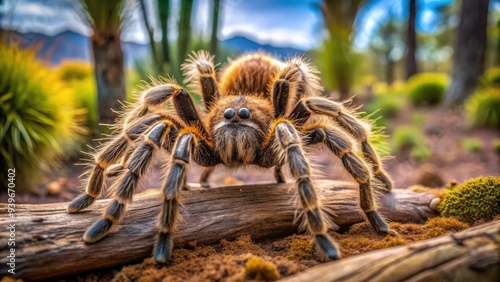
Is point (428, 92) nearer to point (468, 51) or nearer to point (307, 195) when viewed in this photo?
point (468, 51)

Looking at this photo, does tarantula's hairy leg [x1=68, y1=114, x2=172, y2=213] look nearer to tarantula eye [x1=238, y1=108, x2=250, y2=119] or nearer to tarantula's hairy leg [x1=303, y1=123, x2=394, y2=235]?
tarantula eye [x1=238, y1=108, x2=250, y2=119]

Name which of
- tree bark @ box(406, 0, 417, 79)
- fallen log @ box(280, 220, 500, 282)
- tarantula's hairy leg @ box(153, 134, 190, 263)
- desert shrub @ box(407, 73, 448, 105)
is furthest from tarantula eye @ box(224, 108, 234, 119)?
tree bark @ box(406, 0, 417, 79)

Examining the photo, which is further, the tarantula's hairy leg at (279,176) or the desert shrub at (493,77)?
the desert shrub at (493,77)

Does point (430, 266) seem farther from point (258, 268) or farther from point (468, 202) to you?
point (468, 202)

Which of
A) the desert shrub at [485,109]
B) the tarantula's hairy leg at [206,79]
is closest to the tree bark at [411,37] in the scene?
the desert shrub at [485,109]

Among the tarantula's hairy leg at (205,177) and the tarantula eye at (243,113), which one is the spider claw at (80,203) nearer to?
the tarantula eye at (243,113)

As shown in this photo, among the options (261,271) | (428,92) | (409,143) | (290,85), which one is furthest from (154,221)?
(428,92)

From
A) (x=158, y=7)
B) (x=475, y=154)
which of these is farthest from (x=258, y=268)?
(x=475, y=154)
